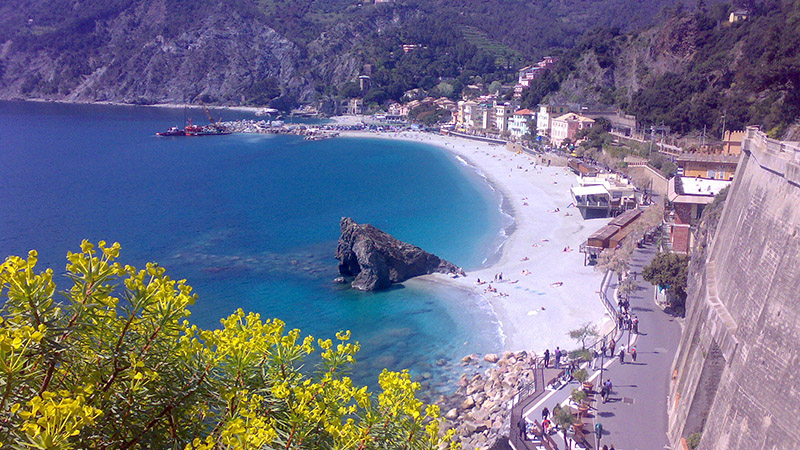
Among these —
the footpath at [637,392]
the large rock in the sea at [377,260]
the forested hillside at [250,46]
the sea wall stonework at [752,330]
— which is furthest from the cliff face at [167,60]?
the sea wall stonework at [752,330]

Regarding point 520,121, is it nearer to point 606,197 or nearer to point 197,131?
point 606,197

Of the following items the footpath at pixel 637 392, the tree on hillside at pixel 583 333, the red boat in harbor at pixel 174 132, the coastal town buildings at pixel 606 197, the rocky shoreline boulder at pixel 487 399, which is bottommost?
the rocky shoreline boulder at pixel 487 399

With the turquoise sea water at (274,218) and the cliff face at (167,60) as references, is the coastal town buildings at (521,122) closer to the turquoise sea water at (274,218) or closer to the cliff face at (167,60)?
the turquoise sea water at (274,218)

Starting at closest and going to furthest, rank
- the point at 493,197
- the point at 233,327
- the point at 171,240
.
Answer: the point at 233,327, the point at 171,240, the point at 493,197

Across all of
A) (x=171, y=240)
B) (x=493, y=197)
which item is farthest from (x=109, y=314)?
(x=493, y=197)

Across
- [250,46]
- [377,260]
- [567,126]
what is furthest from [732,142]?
[250,46]

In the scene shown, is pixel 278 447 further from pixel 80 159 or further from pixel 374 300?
pixel 80 159
